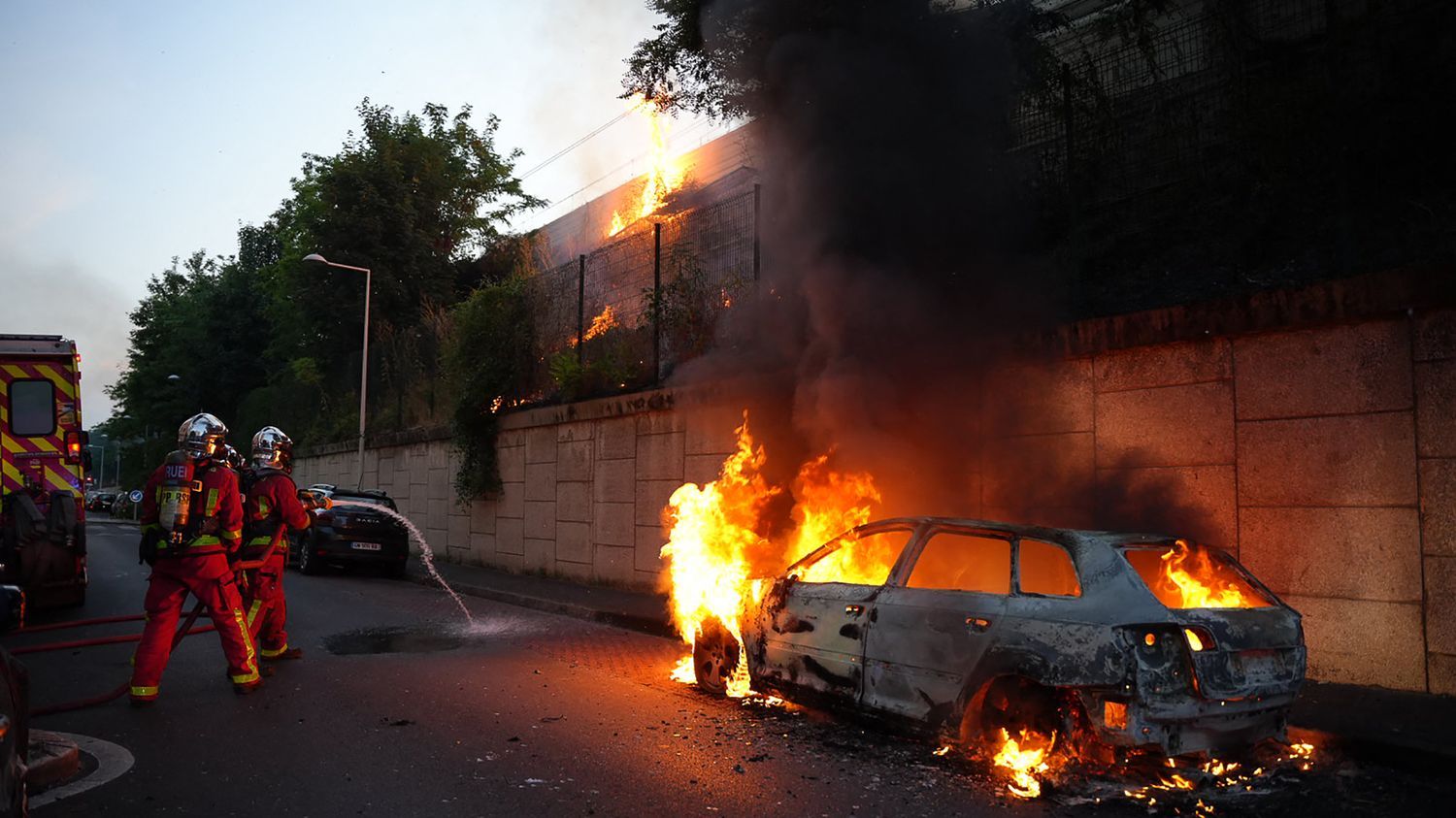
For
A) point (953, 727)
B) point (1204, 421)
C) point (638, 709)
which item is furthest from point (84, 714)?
point (1204, 421)

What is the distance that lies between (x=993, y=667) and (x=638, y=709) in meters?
2.56

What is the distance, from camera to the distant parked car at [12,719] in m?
2.82

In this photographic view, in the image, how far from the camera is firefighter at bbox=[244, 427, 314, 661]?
7391mm

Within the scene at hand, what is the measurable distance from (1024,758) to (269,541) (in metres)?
5.92

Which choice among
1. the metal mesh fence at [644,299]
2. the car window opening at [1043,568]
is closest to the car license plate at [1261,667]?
the car window opening at [1043,568]

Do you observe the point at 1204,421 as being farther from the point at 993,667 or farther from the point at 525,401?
the point at 525,401

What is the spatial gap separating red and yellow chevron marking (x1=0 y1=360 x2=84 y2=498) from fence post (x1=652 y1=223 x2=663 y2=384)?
23.3ft

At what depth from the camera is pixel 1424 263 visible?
5.87 metres

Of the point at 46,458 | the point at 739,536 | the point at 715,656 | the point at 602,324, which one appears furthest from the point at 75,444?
the point at 715,656

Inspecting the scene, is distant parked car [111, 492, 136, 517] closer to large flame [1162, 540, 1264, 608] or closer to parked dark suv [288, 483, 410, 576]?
parked dark suv [288, 483, 410, 576]

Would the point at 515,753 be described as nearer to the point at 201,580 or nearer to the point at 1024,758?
the point at 1024,758

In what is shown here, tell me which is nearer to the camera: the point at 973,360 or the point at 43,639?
the point at 973,360

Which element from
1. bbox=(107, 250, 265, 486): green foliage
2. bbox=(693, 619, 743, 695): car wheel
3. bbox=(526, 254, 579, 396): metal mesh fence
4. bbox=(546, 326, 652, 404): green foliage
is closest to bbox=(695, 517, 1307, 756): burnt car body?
bbox=(693, 619, 743, 695): car wheel

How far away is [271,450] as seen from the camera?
796cm
